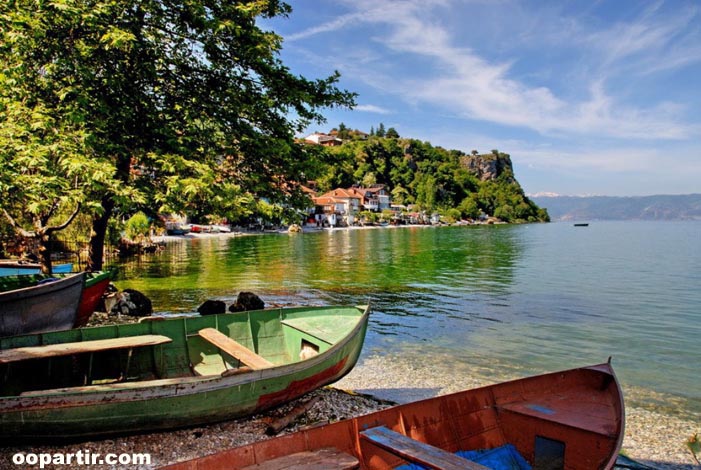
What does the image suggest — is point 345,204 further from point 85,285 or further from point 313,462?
point 313,462

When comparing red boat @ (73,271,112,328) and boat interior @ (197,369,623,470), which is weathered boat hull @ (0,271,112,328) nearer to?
red boat @ (73,271,112,328)

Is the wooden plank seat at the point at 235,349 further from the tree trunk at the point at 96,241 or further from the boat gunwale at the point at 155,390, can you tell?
the tree trunk at the point at 96,241

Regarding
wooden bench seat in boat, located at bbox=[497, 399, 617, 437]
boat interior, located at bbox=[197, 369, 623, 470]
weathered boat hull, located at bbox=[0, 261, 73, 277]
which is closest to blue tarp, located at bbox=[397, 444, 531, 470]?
boat interior, located at bbox=[197, 369, 623, 470]

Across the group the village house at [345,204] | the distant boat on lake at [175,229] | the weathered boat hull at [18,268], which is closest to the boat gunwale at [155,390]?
the weathered boat hull at [18,268]

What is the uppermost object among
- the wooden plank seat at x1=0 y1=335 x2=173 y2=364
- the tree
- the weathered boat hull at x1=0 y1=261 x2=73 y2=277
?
the tree

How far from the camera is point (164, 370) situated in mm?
8227

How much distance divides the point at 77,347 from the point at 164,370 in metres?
1.67

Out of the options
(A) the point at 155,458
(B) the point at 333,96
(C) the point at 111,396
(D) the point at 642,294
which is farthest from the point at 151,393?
(D) the point at 642,294

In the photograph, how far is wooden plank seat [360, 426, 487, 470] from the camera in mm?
3926

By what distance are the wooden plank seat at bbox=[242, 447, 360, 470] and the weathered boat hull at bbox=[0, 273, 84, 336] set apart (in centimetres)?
796

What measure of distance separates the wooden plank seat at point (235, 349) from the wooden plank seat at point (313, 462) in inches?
116

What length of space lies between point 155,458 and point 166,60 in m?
11.9

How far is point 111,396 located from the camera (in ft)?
19.2

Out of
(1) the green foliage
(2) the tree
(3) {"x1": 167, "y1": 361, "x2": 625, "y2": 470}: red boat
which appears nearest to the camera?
(3) {"x1": 167, "y1": 361, "x2": 625, "y2": 470}: red boat
